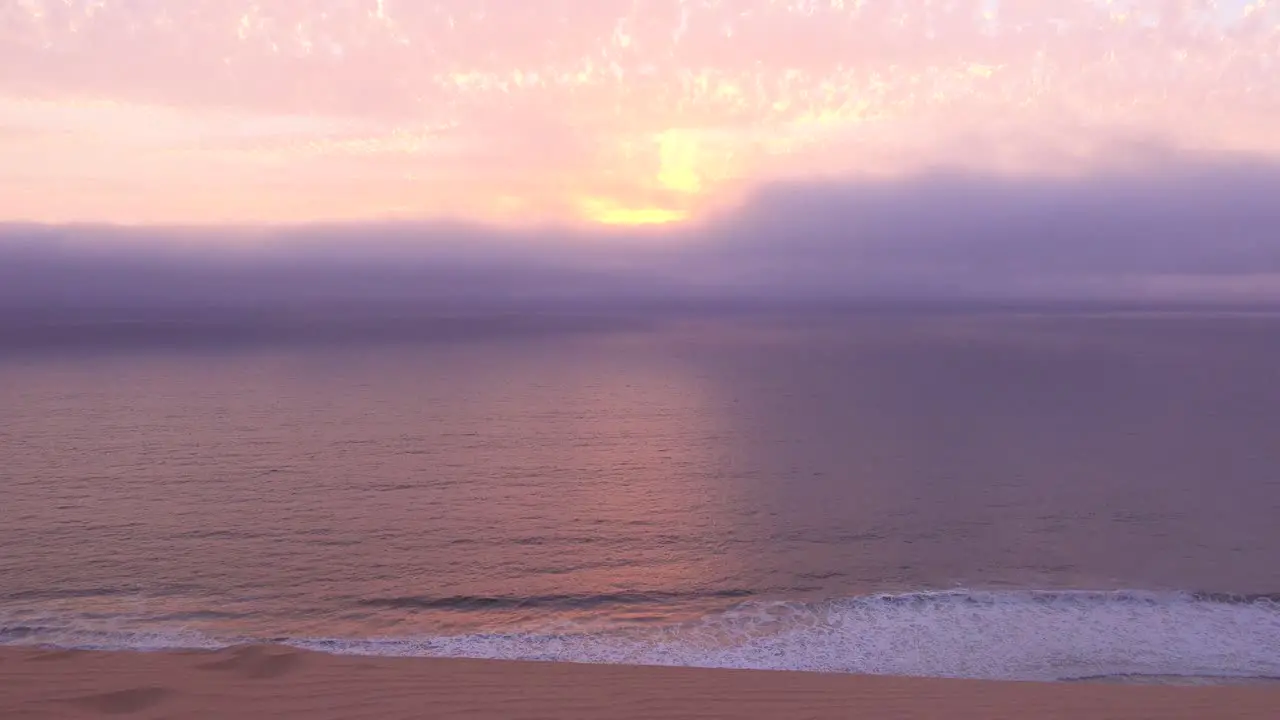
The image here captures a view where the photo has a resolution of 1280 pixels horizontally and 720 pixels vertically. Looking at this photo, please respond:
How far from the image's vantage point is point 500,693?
767cm

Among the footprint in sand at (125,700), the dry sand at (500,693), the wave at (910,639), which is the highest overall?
the footprint in sand at (125,700)

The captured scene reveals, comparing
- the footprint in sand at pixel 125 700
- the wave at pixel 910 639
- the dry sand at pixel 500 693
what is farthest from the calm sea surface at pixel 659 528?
the footprint in sand at pixel 125 700

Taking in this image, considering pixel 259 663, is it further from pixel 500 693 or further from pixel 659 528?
pixel 659 528

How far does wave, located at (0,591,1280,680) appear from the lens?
12.4 m

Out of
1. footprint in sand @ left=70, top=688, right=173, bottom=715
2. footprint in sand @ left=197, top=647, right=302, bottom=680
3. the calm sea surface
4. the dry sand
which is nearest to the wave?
the calm sea surface

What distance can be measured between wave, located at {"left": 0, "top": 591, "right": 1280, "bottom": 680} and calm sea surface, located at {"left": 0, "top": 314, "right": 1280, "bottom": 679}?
3.1 inches

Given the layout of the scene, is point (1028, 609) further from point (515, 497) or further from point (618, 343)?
point (618, 343)

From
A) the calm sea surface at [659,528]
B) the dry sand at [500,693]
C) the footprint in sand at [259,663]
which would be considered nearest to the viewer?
the dry sand at [500,693]

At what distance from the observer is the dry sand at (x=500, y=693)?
7.15 metres

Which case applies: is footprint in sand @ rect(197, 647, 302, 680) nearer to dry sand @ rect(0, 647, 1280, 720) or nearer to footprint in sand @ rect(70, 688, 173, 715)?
dry sand @ rect(0, 647, 1280, 720)

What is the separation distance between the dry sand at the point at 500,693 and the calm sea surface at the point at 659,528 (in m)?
4.29

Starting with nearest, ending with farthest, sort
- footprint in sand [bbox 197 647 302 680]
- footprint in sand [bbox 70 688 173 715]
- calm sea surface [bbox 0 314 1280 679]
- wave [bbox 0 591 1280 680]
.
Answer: footprint in sand [bbox 70 688 173 715] < footprint in sand [bbox 197 647 302 680] < wave [bbox 0 591 1280 680] < calm sea surface [bbox 0 314 1280 679]

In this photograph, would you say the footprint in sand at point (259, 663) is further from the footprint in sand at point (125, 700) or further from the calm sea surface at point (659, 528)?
the calm sea surface at point (659, 528)

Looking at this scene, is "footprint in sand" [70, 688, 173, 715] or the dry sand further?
the dry sand
